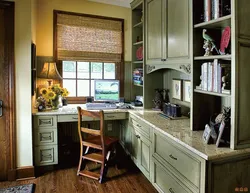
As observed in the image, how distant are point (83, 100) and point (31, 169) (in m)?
1.36

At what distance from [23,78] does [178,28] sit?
1.89 metres

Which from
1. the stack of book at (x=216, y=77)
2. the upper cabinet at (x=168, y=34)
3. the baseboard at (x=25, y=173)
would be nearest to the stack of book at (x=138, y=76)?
the upper cabinet at (x=168, y=34)

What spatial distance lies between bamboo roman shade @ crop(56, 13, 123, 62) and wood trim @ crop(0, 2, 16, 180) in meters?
0.91

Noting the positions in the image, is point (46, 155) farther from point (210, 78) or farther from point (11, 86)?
point (210, 78)

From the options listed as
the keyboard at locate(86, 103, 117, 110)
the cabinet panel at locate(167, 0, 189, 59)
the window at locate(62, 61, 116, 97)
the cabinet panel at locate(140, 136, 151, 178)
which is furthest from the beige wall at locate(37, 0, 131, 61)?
the cabinet panel at locate(140, 136, 151, 178)

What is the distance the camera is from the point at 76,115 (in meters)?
3.01

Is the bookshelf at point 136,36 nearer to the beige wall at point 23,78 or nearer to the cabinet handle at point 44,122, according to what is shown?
the cabinet handle at point 44,122

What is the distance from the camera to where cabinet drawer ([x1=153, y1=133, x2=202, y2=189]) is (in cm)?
167

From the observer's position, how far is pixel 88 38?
142 inches

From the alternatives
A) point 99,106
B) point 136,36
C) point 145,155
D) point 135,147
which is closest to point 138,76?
point 136,36

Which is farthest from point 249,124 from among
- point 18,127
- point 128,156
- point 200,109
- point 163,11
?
point 18,127

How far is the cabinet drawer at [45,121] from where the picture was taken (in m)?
2.84

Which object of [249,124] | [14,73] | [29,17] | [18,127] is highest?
[29,17]

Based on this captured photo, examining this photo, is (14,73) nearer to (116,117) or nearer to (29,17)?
(29,17)
